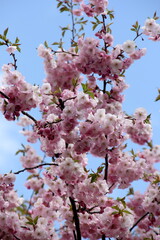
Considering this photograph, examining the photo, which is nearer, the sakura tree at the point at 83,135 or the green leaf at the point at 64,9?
the sakura tree at the point at 83,135

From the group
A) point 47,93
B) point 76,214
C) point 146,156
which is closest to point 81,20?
point 47,93

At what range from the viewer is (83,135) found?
405cm

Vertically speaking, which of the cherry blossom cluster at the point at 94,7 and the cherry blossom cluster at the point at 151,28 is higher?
the cherry blossom cluster at the point at 94,7

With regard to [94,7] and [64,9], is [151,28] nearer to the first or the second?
[94,7]

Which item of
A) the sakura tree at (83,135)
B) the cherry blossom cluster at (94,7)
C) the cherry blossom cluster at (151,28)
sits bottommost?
the sakura tree at (83,135)

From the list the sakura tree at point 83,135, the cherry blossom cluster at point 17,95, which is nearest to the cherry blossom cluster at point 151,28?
the sakura tree at point 83,135

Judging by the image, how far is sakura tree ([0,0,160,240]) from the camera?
3969 millimetres

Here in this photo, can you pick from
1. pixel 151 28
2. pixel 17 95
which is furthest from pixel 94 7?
pixel 17 95

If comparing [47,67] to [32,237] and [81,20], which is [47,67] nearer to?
[81,20]

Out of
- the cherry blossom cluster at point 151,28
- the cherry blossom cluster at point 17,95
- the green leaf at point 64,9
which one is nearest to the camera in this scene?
A: the cherry blossom cluster at point 17,95

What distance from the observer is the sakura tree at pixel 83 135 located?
3969mm

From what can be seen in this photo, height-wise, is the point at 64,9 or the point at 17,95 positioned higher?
the point at 64,9

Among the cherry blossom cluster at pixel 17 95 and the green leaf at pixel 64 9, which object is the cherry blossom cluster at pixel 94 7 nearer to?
the green leaf at pixel 64 9

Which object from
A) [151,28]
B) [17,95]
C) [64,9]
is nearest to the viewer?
[17,95]
